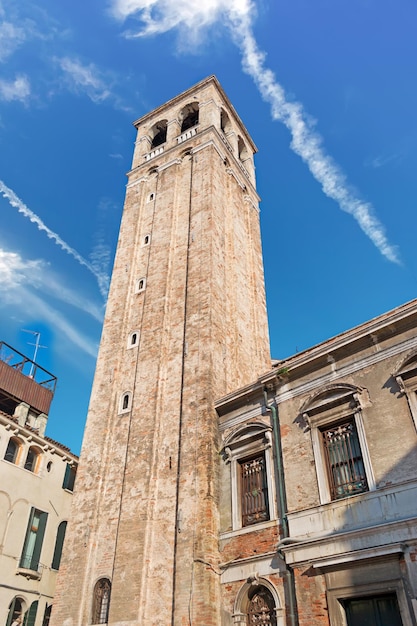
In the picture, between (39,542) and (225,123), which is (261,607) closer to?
(39,542)

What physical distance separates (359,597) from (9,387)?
1933cm

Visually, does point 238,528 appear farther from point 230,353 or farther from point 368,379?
point 230,353

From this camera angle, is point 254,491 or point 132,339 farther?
point 132,339

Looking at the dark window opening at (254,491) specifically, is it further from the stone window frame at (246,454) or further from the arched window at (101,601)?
the arched window at (101,601)

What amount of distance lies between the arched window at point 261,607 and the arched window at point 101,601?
452 cm

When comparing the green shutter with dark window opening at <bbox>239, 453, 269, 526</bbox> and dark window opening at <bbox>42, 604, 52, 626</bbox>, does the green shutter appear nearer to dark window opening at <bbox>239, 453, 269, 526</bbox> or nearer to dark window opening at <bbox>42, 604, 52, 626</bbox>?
dark window opening at <bbox>42, 604, 52, 626</bbox>

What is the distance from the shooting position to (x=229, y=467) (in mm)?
15625

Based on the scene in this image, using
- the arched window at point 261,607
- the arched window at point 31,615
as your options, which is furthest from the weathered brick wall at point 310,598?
the arched window at point 31,615

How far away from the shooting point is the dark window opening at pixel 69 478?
2295cm

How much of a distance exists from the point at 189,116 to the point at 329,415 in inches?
933

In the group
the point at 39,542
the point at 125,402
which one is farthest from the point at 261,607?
the point at 39,542

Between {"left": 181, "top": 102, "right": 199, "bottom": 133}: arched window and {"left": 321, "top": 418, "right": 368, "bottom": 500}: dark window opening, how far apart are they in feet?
74.9

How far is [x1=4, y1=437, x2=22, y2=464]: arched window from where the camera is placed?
20.6 metres

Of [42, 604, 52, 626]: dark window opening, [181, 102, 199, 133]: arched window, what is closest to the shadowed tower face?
[181, 102, 199, 133]: arched window
